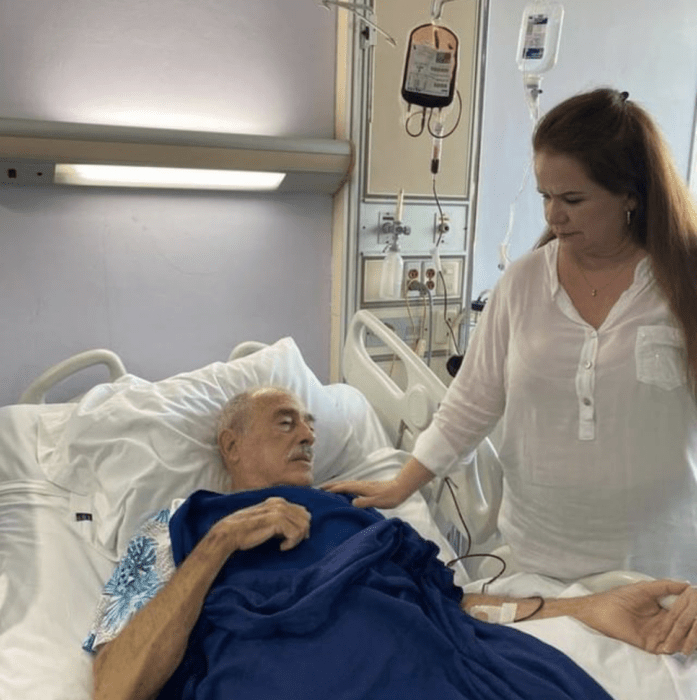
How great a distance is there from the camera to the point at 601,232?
4.48 feet

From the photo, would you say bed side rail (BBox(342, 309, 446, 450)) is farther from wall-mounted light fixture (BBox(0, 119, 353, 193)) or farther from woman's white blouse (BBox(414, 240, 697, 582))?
wall-mounted light fixture (BBox(0, 119, 353, 193))

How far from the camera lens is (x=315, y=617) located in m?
1.21

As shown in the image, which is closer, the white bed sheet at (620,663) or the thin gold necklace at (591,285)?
the white bed sheet at (620,663)

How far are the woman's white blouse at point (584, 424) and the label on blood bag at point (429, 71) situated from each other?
99 cm

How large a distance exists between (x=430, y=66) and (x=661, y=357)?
4.38 feet

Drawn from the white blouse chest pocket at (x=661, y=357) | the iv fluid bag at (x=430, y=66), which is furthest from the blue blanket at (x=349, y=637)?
the iv fluid bag at (x=430, y=66)

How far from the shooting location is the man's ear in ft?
5.46

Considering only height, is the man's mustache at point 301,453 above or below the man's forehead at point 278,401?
below

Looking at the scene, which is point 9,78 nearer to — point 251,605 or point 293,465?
point 293,465

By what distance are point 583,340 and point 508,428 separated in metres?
0.25

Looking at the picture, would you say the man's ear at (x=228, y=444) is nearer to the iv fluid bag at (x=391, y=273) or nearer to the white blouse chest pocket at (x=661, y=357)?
the white blouse chest pocket at (x=661, y=357)

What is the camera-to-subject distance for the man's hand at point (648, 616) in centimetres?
119

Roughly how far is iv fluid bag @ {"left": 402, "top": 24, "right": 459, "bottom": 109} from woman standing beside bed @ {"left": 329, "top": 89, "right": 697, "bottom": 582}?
0.95 m

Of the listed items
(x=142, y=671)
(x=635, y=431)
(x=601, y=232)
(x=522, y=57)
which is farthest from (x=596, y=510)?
(x=522, y=57)
